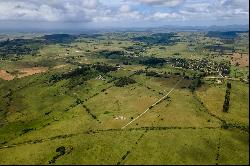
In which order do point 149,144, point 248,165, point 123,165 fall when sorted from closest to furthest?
point 248,165 → point 123,165 → point 149,144

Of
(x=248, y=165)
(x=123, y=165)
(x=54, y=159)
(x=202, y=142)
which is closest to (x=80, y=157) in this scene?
(x=54, y=159)

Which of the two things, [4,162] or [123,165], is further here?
[4,162]

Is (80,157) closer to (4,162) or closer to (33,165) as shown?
(33,165)

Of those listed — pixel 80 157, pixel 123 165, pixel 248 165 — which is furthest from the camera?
pixel 80 157

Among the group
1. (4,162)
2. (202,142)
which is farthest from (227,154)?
(4,162)

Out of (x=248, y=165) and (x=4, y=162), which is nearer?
(x=248, y=165)

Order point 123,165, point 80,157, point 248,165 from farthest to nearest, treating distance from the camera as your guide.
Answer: point 80,157, point 123,165, point 248,165

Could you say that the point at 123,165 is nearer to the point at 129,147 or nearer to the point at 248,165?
the point at 129,147

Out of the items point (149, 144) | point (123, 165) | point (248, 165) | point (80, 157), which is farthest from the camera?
point (149, 144)
